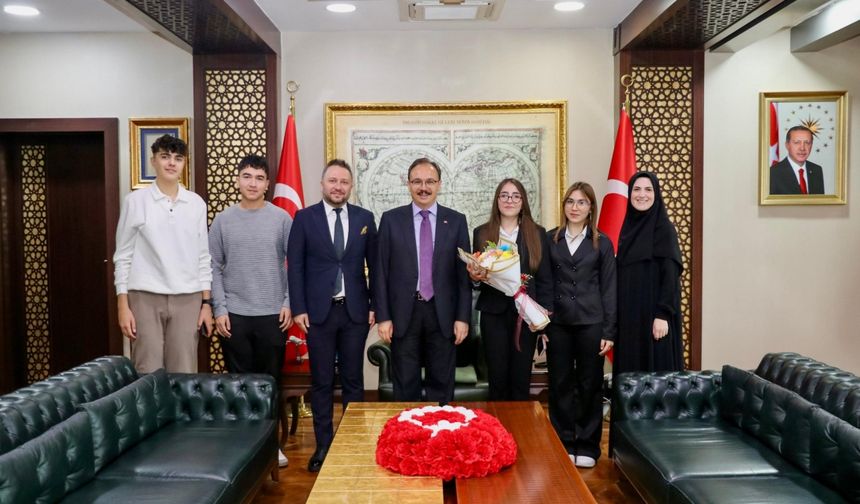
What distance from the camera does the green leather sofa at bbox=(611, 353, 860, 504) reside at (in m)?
2.25

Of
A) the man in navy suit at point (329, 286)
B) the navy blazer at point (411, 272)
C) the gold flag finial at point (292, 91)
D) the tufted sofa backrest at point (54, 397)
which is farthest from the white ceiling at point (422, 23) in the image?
the tufted sofa backrest at point (54, 397)

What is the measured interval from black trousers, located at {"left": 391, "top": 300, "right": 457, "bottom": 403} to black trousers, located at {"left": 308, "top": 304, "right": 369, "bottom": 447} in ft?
0.64

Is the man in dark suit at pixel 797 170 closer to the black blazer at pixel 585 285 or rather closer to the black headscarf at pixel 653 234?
the black headscarf at pixel 653 234

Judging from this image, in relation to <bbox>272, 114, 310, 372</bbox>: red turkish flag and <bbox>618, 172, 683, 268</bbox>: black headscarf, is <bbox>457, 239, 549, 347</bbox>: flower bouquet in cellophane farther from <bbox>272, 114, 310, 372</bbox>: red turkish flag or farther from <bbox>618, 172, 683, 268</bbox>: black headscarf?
<bbox>272, 114, 310, 372</bbox>: red turkish flag

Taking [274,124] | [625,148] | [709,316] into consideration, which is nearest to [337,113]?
[274,124]

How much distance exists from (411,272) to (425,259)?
4.0 inches

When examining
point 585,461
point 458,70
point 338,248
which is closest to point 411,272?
point 338,248

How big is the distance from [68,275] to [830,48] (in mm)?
5907

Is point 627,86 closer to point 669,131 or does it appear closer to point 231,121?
point 669,131

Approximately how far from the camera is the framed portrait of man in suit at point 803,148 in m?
4.64

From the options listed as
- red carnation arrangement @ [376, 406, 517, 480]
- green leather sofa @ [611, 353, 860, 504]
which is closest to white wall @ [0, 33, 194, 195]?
red carnation arrangement @ [376, 406, 517, 480]

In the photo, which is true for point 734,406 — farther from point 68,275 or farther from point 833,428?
point 68,275

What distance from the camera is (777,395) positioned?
2668 millimetres

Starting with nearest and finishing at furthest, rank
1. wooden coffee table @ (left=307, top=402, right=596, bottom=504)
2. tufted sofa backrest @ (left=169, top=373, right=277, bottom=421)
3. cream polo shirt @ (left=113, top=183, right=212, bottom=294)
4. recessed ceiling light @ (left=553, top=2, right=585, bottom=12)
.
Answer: wooden coffee table @ (left=307, top=402, right=596, bottom=504) < tufted sofa backrest @ (left=169, top=373, right=277, bottom=421) < cream polo shirt @ (left=113, top=183, right=212, bottom=294) < recessed ceiling light @ (left=553, top=2, right=585, bottom=12)
